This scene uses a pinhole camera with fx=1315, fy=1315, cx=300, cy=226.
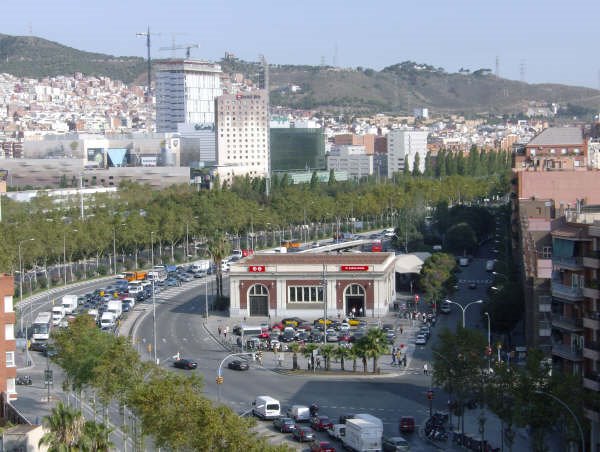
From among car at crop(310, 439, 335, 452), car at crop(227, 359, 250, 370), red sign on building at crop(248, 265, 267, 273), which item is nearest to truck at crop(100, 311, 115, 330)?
red sign on building at crop(248, 265, 267, 273)

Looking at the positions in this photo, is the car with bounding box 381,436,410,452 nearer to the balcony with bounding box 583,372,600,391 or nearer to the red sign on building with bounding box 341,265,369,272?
the balcony with bounding box 583,372,600,391

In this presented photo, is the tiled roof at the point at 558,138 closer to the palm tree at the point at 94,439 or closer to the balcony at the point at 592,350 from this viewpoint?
the balcony at the point at 592,350

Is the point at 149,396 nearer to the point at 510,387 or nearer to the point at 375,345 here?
the point at 510,387

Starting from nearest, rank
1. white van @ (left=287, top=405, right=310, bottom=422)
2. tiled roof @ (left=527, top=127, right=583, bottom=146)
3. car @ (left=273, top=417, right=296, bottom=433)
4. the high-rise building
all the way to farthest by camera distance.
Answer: the high-rise building < car @ (left=273, top=417, right=296, bottom=433) < white van @ (left=287, top=405, right=310, bottom=422) < tiled roof @ (left=527, top=127, right=583, bottom=146)

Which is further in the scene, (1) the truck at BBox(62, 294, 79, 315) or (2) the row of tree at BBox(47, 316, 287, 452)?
(1) the truck at BBox(62, 294, 79, 315)

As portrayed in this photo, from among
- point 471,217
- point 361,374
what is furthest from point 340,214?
point 361,374

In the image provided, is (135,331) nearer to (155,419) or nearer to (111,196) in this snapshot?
(155,419)
